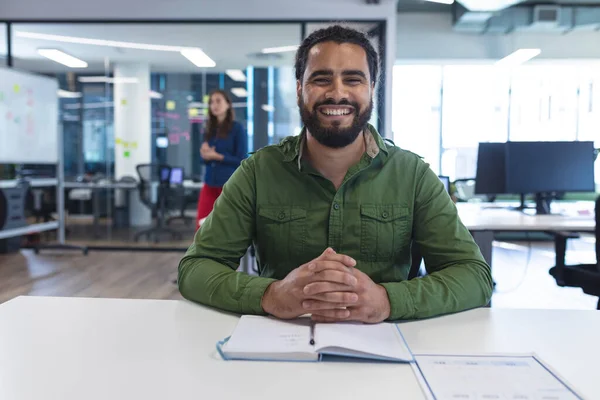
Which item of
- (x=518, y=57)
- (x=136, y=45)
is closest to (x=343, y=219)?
(x=136, y=45)

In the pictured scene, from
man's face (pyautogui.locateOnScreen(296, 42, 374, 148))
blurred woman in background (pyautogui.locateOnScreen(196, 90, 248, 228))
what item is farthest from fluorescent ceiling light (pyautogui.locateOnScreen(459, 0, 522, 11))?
man's face (pyautogui.locateOnScreen(296, 42, 374, 148))

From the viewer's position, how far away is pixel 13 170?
5949mm

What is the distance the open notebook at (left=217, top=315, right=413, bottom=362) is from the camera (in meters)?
0.91

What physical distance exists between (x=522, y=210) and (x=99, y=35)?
5525mm

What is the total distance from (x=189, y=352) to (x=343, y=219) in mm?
627

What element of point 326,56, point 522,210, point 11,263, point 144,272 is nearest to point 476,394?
point 326,56

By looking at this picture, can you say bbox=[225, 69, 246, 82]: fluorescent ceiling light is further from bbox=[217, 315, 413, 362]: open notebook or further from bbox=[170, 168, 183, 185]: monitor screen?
bbox=[217, 315, 413, 362]: open notebook

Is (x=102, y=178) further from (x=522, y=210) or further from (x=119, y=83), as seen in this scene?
(x=522, y=210)

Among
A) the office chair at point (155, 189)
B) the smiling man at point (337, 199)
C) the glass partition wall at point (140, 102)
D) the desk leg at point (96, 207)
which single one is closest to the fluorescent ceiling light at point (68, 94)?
the glass partition wall at point (140, 102)

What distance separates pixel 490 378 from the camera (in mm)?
824

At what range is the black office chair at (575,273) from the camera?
275 cm

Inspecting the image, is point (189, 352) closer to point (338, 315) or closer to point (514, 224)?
point (338, 315)

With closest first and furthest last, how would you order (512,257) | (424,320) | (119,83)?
(424,320), (512,257), (119,83)

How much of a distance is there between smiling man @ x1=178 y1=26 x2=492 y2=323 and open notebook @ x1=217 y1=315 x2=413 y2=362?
29 cm
